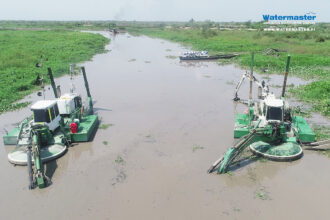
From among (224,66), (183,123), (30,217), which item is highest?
(224,66)

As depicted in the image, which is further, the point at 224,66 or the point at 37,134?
the point at 224,66

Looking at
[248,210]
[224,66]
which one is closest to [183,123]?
[248,210]

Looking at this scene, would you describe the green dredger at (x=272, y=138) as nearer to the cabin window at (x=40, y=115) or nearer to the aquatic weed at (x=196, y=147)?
the aquatic weed at (x=196, y=147)

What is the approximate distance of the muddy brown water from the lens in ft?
35.2

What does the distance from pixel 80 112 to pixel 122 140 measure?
3581 millimetres

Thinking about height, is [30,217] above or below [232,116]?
below

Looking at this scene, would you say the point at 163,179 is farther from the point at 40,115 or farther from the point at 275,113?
the point at 40,115

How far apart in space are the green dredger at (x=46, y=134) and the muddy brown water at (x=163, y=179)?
52cm

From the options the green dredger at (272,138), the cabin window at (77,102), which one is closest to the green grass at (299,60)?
the green dredger at (272,138)

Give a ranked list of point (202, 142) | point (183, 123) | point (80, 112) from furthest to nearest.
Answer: point (183, 123) < point (80, 112) < point (202, 142)

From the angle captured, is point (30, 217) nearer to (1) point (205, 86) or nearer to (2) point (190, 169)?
(2) point (190, 169)

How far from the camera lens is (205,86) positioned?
30078mm

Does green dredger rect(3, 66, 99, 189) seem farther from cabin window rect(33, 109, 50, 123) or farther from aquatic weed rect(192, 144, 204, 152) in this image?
aquatic weed rect(192, 144, 204, 152)

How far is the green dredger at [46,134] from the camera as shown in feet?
40.9
